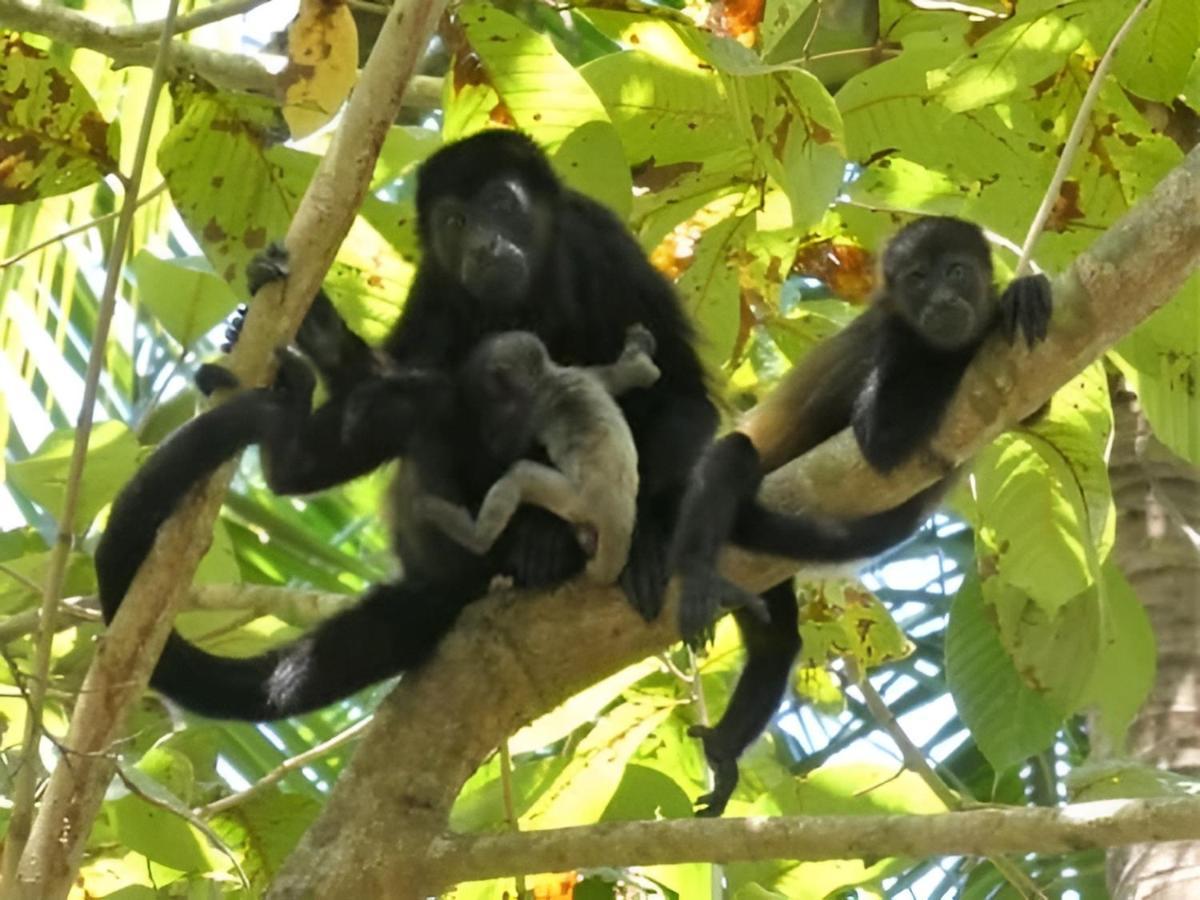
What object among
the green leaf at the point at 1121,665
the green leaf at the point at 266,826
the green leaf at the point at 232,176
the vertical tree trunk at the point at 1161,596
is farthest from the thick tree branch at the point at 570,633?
the vertical tree trunk at the point at 1161,596

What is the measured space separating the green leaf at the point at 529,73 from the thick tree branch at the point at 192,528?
1.30 ft

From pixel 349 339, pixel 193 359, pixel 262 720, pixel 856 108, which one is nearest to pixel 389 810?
pixel 262 720

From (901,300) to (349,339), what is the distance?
0.85 meters

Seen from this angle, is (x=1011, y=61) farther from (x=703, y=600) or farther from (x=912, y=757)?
(x=912, y=757)

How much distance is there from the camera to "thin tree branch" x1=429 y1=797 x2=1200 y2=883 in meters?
1.56

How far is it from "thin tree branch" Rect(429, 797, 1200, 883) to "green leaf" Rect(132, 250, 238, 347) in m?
0.81

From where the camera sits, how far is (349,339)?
8.32ft

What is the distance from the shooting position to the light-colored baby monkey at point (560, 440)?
2.35m

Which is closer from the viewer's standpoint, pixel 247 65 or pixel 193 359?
pixel 247 65

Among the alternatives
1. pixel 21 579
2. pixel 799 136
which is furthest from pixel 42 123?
pixel 799 136

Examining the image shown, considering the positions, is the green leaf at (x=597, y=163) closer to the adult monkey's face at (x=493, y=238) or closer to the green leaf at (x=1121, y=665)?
the adult monkey's face at (x=493, y=238)

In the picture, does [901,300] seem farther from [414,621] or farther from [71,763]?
[71,763]

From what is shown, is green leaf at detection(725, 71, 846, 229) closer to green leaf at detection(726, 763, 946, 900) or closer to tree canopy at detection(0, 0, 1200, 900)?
tree canopy at detection(0, 0, 1200, 900)

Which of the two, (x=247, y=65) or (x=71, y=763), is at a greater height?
(x=247, y=65)
